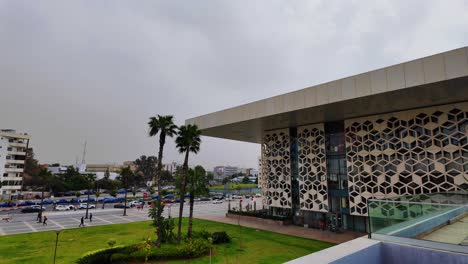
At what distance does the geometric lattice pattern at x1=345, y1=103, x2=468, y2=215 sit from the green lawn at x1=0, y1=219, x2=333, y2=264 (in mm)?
6763

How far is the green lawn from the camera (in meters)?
17.3

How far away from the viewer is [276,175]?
102ft

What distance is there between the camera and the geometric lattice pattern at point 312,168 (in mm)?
26328

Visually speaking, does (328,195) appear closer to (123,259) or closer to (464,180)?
(464,180)

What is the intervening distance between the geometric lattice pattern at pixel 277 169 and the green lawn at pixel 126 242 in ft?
18.1

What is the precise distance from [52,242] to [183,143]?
13510 millimetres

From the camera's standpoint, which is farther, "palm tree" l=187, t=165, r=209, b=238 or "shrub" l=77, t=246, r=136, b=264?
"palm tree" l=187, t=165, r=209, b=238

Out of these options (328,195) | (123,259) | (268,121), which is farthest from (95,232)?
(328,195)

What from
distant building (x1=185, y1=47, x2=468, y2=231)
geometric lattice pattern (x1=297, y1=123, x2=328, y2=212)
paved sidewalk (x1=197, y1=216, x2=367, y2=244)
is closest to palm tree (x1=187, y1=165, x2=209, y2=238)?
distant building (x1=185, y1=47, x2=468, y2=231)

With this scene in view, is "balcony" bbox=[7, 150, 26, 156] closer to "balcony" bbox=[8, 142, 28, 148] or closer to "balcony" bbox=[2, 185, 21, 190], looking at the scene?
"balcony" bbox=[8, 142, 28, 148]

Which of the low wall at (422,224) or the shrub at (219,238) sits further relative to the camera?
the shrub at (219,238)

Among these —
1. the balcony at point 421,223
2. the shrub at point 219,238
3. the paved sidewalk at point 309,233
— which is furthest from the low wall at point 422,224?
the shrub at point 219,238

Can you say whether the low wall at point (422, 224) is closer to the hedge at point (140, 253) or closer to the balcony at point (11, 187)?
the hedge at point (140, 253)

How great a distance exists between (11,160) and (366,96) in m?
→ 77.3
